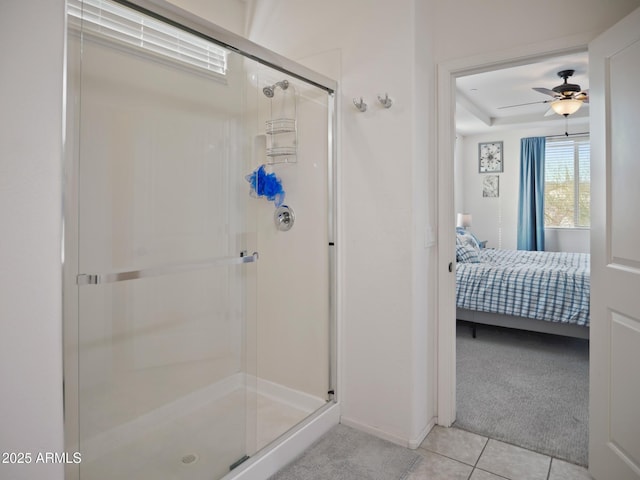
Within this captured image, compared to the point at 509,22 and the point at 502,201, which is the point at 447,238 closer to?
the point at 509,22

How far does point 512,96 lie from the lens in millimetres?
5391

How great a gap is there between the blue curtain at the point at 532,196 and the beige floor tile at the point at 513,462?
5.28m

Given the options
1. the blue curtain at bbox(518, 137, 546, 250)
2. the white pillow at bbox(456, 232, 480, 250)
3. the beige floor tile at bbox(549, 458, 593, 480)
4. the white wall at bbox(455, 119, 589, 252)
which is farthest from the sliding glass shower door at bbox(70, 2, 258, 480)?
the white wall at bbox(455, 119, 589, 252)

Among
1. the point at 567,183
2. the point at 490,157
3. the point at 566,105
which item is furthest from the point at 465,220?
the point at 566,105

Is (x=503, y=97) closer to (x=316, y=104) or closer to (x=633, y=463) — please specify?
(x=316, y=104)

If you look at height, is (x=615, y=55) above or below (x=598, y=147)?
above

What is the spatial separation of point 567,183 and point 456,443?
5.85m

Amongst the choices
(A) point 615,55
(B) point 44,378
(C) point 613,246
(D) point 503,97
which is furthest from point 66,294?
(D) point 503,97

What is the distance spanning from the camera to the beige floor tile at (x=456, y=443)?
2.15m

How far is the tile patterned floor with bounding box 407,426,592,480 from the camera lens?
197 centimetres

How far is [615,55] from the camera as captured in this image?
1.78 m

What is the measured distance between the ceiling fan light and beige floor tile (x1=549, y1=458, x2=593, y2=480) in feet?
11.9

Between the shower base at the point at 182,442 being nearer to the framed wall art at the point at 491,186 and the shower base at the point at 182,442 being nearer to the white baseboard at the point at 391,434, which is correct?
the white baseboard at the point at 391,434

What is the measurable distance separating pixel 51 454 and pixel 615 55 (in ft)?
8.30
